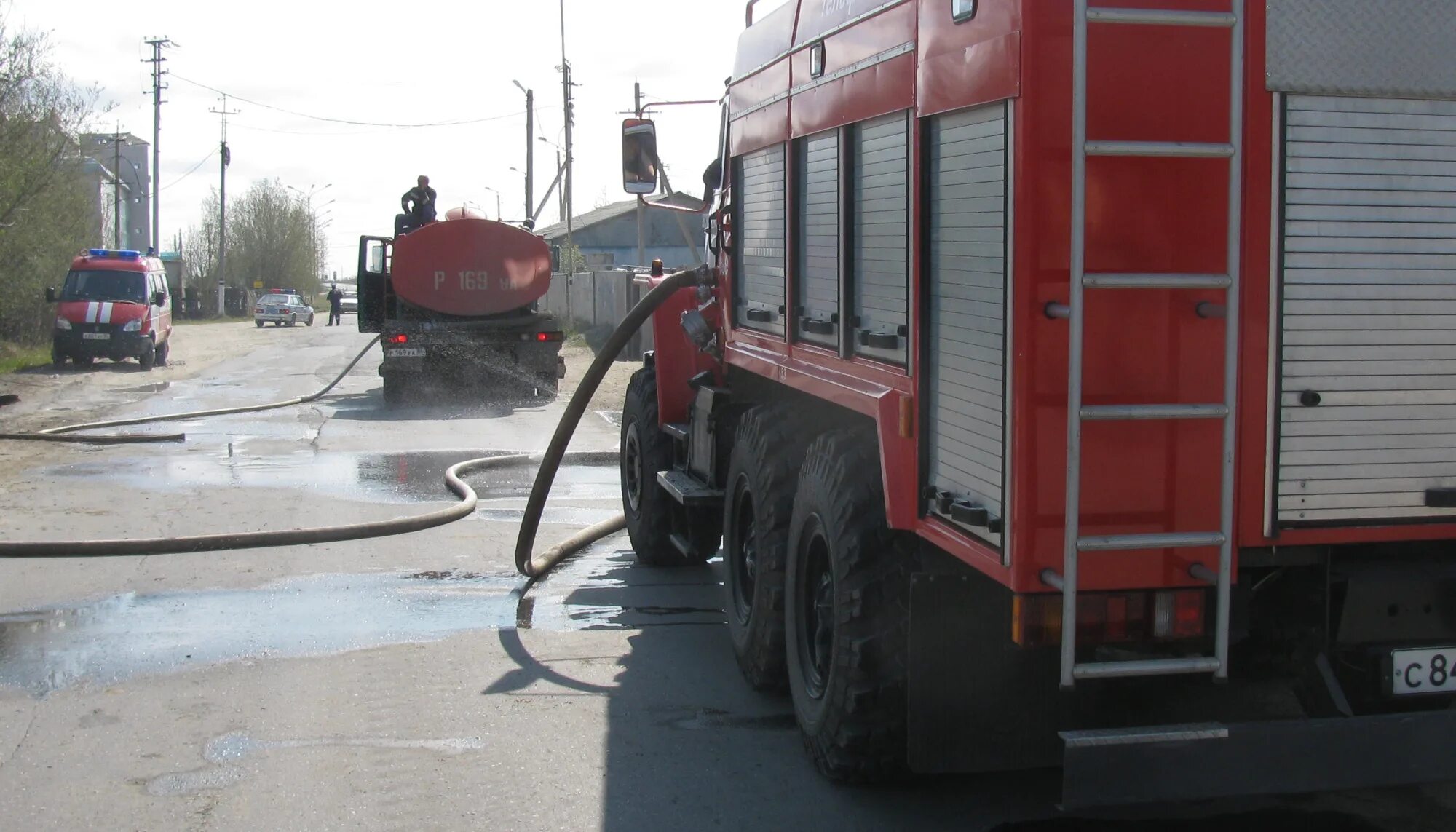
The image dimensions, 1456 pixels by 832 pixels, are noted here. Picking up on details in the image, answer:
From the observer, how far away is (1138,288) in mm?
3465

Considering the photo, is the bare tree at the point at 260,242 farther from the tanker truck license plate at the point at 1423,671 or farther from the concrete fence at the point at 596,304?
the tanker truck license plate at the point at 1423,671

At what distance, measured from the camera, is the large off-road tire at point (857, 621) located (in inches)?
176

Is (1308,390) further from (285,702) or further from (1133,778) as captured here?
(285,702)

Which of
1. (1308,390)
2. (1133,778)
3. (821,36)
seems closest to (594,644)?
(821,36)

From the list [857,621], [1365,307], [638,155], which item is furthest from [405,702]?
[1365,307]

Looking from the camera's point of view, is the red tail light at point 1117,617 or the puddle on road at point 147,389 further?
the puddle on road at point 147,389

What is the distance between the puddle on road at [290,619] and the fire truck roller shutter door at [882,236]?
2958 mm

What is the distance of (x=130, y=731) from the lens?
211 inches

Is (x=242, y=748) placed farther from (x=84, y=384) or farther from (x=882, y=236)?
(x=84, y=384)

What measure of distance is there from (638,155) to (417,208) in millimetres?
13561

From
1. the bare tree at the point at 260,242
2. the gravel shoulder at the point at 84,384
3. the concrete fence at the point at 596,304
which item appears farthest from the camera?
the bare tree at the point at 260,242

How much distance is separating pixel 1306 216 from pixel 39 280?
37.9 meters

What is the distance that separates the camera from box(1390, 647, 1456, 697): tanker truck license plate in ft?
12.8

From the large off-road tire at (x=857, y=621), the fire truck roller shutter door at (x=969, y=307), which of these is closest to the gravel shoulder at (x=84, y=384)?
the large off-road tire at (x=857, y=621)
